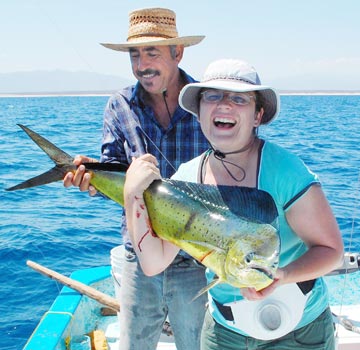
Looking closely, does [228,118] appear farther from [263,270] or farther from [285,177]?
[263,270]

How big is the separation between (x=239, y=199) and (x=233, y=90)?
1.33 feet

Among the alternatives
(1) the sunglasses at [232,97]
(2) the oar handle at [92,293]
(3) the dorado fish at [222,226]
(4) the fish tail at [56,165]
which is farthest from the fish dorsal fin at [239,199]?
(2) the oar handle at [92,293]

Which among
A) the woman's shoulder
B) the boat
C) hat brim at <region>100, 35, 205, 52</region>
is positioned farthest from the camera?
the boat

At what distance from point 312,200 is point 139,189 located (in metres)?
0.68

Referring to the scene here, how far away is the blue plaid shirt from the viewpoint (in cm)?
308

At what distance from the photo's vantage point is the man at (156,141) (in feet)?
9.84

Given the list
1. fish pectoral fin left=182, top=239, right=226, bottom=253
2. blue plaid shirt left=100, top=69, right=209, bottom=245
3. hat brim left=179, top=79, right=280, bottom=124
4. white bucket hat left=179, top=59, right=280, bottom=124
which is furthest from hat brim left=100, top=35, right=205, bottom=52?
fish pectoral fin left=182, top=239, right=226, bottom=253

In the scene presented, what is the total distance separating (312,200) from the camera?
1.88 m

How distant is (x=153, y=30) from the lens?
302cm

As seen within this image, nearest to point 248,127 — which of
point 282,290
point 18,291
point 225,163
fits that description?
point 225,163

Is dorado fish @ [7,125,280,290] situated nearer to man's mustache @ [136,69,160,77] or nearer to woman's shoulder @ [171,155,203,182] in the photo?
woman's shoulder @ [171,155,203,182]

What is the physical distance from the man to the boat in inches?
24.6

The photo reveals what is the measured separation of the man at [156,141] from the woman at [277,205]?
805mm

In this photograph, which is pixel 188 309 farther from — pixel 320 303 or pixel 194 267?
pixel 320 303
